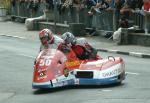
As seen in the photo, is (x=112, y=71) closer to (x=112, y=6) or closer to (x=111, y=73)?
(x=111, y=73)

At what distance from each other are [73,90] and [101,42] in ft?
43.2

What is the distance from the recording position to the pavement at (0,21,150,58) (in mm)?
23234

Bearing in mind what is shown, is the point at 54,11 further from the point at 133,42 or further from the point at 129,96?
the point at 129,96

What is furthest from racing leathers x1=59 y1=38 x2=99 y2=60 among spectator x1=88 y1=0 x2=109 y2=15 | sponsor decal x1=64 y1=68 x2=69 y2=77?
spectator x1=88 y1=0 x2=109 y2=15

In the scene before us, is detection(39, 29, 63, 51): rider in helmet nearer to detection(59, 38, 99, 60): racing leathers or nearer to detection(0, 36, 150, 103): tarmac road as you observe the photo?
detection(59, 38, 99, 60): racing leathers

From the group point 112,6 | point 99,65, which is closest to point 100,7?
point 112,6

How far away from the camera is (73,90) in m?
14.3

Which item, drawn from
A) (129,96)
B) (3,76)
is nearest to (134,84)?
(129,96)

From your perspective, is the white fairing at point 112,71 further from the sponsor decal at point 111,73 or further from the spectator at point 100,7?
the spectator at point 100,7

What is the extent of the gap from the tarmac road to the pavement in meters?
2.76

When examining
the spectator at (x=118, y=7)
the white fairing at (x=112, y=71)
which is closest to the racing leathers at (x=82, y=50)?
the white fairing at (x=112, y=71)

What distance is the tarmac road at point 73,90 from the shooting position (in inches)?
507

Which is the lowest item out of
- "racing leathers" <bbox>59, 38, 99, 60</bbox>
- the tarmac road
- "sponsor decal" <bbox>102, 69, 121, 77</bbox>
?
the tarmac road

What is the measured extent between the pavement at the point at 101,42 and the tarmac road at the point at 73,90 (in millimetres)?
2763
